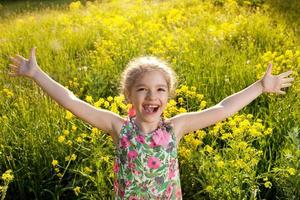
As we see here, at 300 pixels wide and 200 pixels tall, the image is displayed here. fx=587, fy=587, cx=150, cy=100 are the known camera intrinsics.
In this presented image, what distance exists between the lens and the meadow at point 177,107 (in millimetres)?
3252

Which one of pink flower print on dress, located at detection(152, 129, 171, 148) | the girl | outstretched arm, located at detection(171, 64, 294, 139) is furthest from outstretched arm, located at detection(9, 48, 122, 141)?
outstretched arm, located at detection(171, 64, 294, 139)

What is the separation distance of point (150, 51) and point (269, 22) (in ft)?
5.75

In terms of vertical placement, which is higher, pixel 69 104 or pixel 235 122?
pixel 235 122

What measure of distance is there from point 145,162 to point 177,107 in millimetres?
1925

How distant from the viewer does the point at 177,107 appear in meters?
4.39

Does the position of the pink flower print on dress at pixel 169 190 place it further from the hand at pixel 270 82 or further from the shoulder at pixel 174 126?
the hand at pixel 270 82

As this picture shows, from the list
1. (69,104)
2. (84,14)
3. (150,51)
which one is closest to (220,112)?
(69,104)

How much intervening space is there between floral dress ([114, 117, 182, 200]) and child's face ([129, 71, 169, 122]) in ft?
0.29

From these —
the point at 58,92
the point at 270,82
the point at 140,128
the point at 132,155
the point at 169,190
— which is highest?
the point at 270,82

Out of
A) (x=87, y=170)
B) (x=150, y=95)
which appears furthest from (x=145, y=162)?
(x=87, y=170)

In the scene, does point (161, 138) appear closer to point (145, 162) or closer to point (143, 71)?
point (145, 162)

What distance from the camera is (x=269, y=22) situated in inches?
259

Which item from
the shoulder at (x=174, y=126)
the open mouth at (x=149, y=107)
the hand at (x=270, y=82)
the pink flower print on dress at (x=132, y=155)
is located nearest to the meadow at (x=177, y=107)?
the hand at (x=270, y=82)

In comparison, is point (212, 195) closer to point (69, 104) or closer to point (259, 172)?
point (259, 172)
